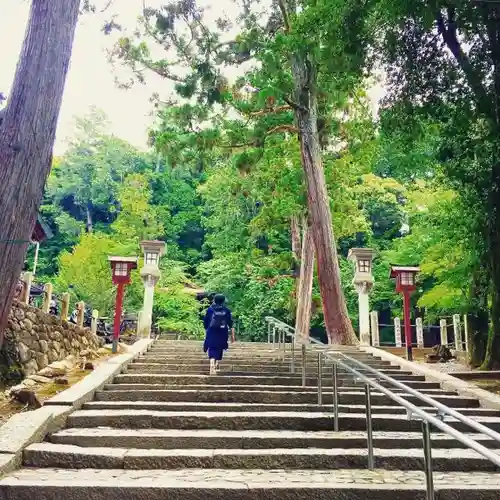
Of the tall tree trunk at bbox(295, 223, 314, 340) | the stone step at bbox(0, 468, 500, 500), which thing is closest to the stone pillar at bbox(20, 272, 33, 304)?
the stone step at bbox(0, 468, 500, 500)

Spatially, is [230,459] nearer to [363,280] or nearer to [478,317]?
[478,317]

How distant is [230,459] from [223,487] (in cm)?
74

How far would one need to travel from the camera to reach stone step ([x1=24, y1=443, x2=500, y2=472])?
4.25 m

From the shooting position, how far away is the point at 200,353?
9789 millimetres

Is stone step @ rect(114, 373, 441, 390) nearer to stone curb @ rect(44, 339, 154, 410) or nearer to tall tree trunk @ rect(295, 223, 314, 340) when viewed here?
stone curb @ rect(44, 339, 154, 410)

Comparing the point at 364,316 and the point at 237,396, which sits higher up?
the point at 364,316

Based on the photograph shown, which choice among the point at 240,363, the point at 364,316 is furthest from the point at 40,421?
the point at 364,316

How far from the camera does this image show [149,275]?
41.0 ft

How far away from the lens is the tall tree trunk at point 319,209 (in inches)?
428

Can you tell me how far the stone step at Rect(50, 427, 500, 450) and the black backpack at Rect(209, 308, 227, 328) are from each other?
2780 millimetres

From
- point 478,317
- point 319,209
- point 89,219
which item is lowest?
point 478,317

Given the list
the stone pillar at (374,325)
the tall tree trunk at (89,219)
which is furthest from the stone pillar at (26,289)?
the tall tree trunk at (89,219)

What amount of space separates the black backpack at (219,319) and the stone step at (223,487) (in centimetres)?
370

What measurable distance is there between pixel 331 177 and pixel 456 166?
20.9 feet
